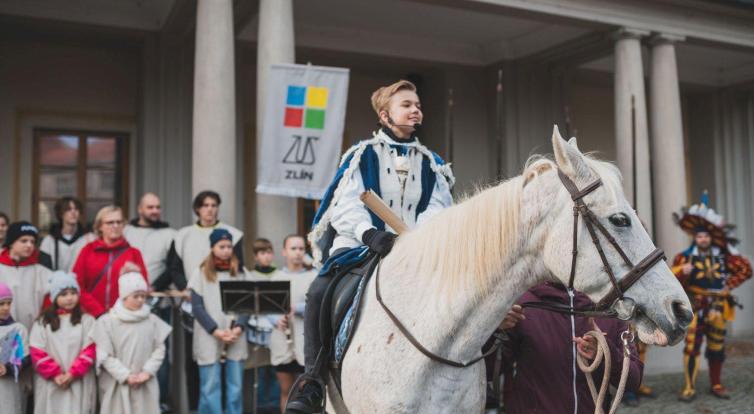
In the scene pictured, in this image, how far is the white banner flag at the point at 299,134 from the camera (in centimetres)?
694

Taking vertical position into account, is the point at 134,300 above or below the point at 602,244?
below

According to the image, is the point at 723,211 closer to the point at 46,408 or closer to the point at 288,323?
the point at 288,323

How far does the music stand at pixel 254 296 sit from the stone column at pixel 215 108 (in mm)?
1533

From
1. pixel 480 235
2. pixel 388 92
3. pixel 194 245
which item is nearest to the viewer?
pixel 480 235

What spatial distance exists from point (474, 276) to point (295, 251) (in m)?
4.34

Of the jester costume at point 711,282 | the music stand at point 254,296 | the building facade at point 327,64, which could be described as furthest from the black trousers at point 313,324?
the jester costume at point 711,282

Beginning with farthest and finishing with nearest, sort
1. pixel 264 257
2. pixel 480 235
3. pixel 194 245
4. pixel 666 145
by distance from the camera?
pixel 666 145
pixel 264 257
pixel 194 245
pixel 480 235

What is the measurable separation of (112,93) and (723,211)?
1214cm

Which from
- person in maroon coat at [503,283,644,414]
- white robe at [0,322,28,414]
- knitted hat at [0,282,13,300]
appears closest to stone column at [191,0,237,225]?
knitted hat at [0,282,13,300]

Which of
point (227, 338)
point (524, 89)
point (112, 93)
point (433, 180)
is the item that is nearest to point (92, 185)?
point (112, 93)

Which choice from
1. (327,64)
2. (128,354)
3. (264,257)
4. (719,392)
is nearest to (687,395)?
(719,392)

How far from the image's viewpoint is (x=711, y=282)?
321 inches

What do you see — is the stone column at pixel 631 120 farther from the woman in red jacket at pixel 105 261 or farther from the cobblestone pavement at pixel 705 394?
the woman in red jacket at pixel 105 261

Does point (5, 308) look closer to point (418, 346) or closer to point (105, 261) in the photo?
point (105, 261)
